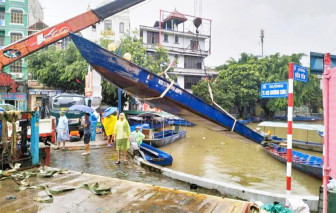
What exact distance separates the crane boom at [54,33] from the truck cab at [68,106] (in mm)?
4045

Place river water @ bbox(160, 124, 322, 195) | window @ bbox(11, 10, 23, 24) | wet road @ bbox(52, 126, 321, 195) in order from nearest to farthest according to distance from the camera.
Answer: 1. wet road @ bbox(52, 126, 321, 195)
2. river water @ bbox(160, 124, 322, 195)
3. window @ bbox(11, 10, 23, 24)

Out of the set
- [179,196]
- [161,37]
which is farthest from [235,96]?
[179,196]

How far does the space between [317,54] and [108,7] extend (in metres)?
11.4

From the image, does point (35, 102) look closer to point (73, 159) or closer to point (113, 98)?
point (113, 98)

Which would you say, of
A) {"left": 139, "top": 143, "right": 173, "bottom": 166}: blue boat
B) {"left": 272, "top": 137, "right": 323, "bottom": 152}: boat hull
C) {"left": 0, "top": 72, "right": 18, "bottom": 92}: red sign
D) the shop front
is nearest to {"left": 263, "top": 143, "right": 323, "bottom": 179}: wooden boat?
{"left": 272, "top": 137, "right": 323, "bottom": 152}: boat hull

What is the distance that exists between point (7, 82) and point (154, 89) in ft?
82.2

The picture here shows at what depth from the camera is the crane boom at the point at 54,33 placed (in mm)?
12211

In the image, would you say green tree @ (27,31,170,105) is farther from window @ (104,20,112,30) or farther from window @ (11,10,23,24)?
window @ (104,20,112,30)

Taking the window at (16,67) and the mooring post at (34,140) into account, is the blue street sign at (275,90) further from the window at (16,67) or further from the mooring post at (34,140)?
the window at (16,67)

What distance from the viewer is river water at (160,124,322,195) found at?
35.7ft

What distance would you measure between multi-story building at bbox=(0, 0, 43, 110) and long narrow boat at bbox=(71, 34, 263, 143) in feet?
82.6

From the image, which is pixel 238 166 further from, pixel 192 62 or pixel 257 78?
pixel 192 62

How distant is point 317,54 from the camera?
409cm

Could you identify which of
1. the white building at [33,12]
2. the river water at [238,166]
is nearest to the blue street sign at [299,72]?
the river water at [238,166]
